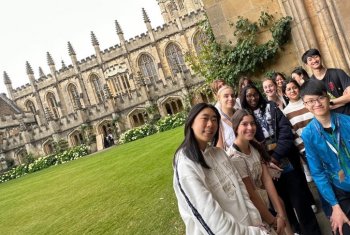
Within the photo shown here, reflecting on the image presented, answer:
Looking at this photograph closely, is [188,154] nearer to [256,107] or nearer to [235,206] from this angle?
[235,206]

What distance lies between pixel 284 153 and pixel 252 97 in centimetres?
65

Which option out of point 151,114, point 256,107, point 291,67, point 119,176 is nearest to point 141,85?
point 151,114

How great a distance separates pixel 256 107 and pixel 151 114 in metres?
25.7

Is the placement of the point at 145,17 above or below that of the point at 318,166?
above

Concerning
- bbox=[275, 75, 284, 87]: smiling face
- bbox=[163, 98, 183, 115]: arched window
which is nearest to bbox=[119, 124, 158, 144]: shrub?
bbox=[163, 98, 183, 115]: arched window

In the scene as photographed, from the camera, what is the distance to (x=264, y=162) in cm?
292

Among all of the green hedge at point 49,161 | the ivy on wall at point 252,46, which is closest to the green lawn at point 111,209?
the ivy on wall at point 252,46

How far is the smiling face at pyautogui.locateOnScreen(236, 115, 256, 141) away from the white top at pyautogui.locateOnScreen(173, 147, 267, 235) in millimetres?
573

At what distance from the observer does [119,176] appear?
994 cm

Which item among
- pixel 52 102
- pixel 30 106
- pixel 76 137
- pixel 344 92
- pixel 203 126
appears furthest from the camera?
pixel 30 106

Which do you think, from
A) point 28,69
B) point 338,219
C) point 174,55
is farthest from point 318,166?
point 28,69

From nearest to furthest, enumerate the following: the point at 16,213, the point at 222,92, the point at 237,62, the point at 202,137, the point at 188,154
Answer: the point at 188,154 < the point at 202,137 < the point at 222,92 < the point at 237,62 < the point at 16,213

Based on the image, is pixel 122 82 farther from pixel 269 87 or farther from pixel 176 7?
pixel 269 87

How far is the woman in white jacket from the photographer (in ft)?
6.25
